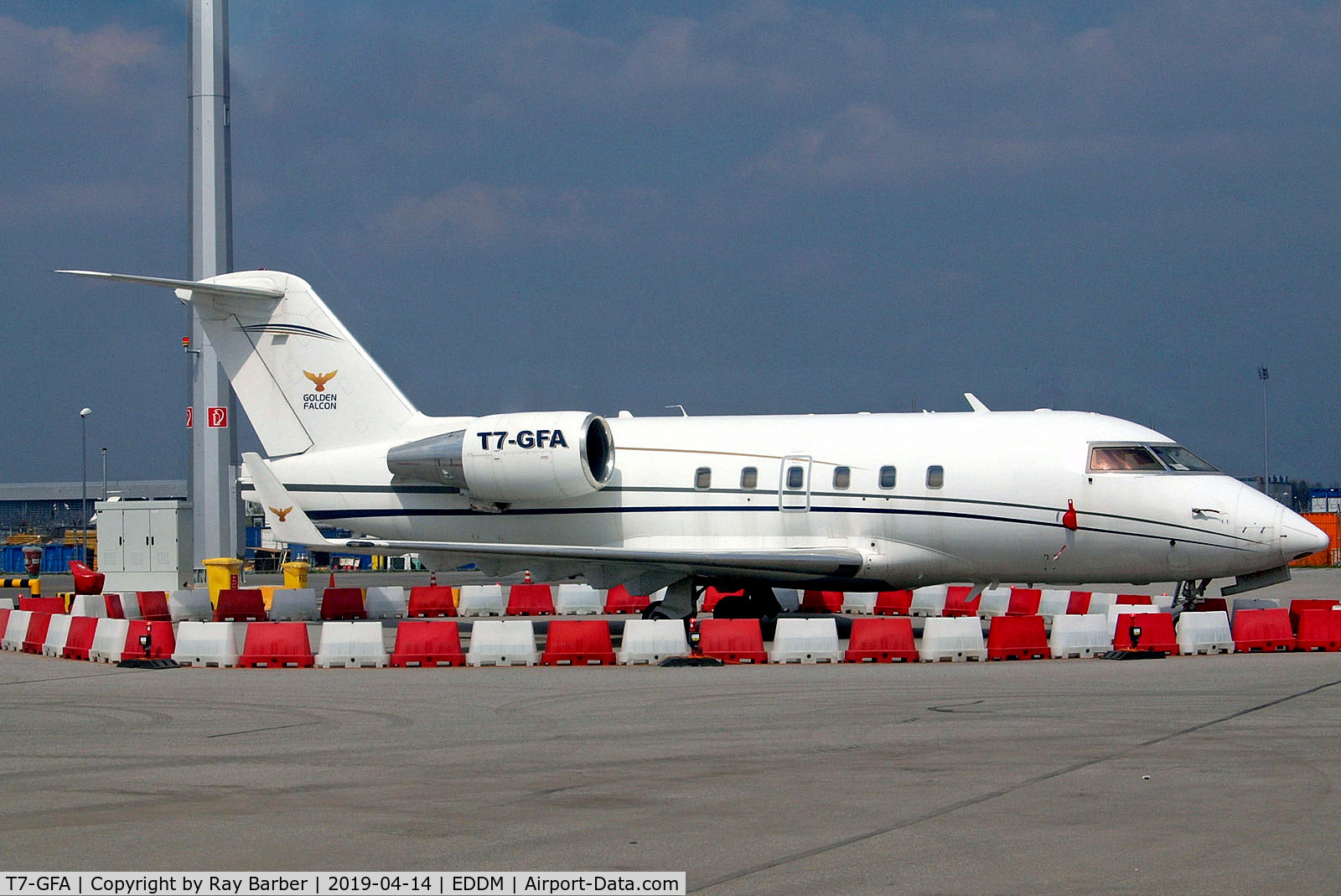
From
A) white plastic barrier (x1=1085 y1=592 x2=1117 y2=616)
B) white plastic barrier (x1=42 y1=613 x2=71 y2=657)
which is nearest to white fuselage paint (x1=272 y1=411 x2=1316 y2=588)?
white plastic barrier (x1=42 y1=613 x2=71 y2=657)

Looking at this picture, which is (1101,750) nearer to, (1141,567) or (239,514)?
(1141,567)

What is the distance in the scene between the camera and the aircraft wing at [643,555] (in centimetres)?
2042

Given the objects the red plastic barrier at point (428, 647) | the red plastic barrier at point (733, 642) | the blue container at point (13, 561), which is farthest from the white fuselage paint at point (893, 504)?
the blue container at point (13, 561)

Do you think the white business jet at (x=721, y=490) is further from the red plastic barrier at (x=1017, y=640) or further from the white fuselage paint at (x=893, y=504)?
the red plastic barrier at (x=1017, y=640)

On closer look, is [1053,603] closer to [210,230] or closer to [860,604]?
[860,604]

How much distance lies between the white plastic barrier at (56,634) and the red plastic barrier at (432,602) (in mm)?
8233

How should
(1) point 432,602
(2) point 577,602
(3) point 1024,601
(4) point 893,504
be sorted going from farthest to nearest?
(2) point 577,602
(1) point 432,602
(3) point 1024,601
(4) point 893,504

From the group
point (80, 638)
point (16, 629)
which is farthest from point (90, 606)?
point (80, 638)

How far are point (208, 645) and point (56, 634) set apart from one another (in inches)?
128

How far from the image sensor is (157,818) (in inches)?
344

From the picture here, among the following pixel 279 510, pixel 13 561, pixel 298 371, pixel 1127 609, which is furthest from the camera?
pixel 13 561

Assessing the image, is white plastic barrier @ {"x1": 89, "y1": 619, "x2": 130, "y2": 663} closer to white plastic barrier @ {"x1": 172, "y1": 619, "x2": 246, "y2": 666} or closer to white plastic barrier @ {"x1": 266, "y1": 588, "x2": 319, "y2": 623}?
white plastic barrier @ {"x1": 172, "y1": 619, "x2": 246, "y2": 666}

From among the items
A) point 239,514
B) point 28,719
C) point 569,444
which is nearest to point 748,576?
point 569,444

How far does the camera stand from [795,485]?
21.4 meters
